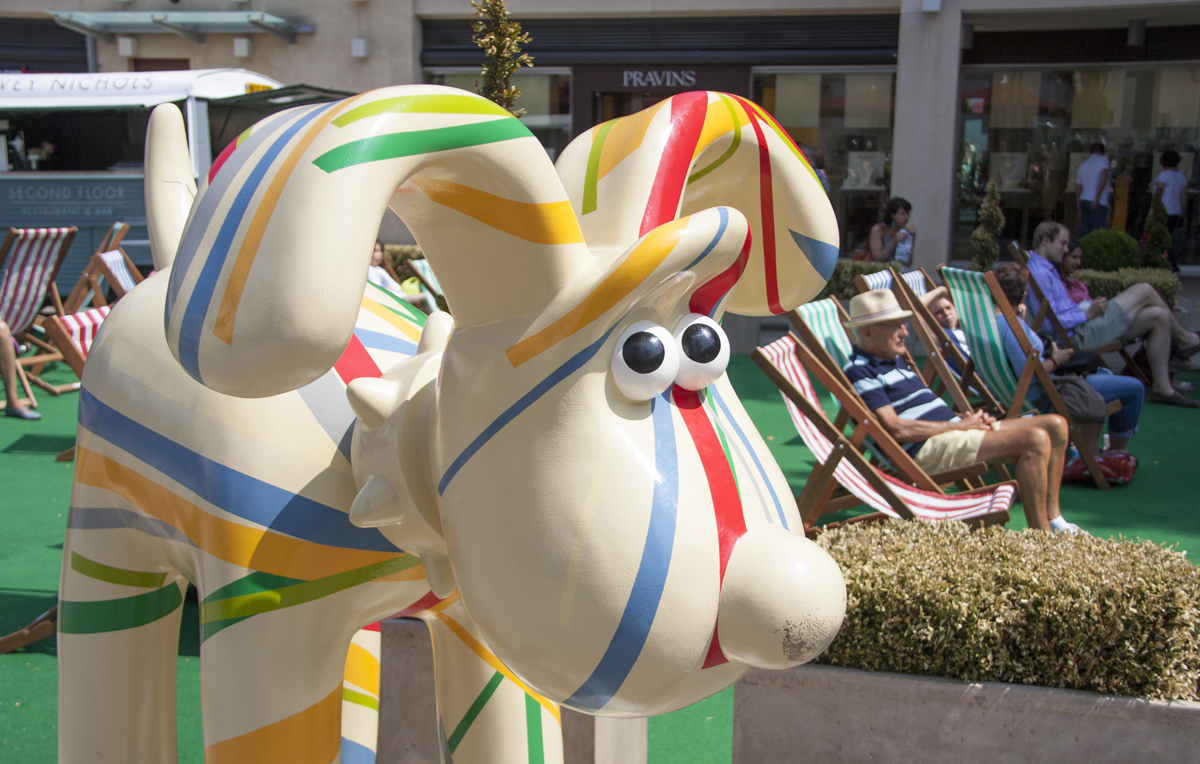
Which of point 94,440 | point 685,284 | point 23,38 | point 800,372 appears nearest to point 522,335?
point 685,284

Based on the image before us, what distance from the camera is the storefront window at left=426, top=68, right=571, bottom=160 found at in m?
14.9

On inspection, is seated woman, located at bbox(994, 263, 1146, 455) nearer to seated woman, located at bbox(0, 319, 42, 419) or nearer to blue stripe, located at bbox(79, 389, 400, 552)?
blue stripe, located at bbox(79, 389, 400, 552)

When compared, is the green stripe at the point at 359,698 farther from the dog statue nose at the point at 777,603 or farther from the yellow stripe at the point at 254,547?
the dog statue nose at the point at 777,603

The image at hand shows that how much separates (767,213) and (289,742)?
39.5 inches

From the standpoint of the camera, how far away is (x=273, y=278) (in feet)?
3.04

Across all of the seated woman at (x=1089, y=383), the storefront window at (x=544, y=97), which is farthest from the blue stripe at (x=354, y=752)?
the storefront window at (x=544, y=97)

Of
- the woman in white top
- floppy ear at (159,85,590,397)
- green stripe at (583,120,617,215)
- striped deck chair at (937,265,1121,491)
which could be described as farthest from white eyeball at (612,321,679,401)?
the woman in white top

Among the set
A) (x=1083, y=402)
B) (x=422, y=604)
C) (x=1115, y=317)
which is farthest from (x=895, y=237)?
(x=422, y=604)

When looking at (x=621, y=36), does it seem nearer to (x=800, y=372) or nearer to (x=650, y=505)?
(x=800, y=372)

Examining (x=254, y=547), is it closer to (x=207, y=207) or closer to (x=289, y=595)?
(x=289, y=595)

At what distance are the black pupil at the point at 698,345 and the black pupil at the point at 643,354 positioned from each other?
50 mm

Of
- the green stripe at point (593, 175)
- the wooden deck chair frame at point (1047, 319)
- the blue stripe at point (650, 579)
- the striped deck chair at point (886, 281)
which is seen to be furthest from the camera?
the wooden deck chair frame at point (1047, 319)

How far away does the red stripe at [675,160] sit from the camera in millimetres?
1229

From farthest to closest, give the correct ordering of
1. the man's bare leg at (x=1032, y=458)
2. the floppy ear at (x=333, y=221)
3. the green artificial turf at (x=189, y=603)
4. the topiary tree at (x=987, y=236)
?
1. the topiary tree at (x=987, y=236)
2. the man's bare leg at (x=1032, y=458)
3. the green artificial turf at (x=189, y=603)
4. the floppy ear at (x=333, y=221)
